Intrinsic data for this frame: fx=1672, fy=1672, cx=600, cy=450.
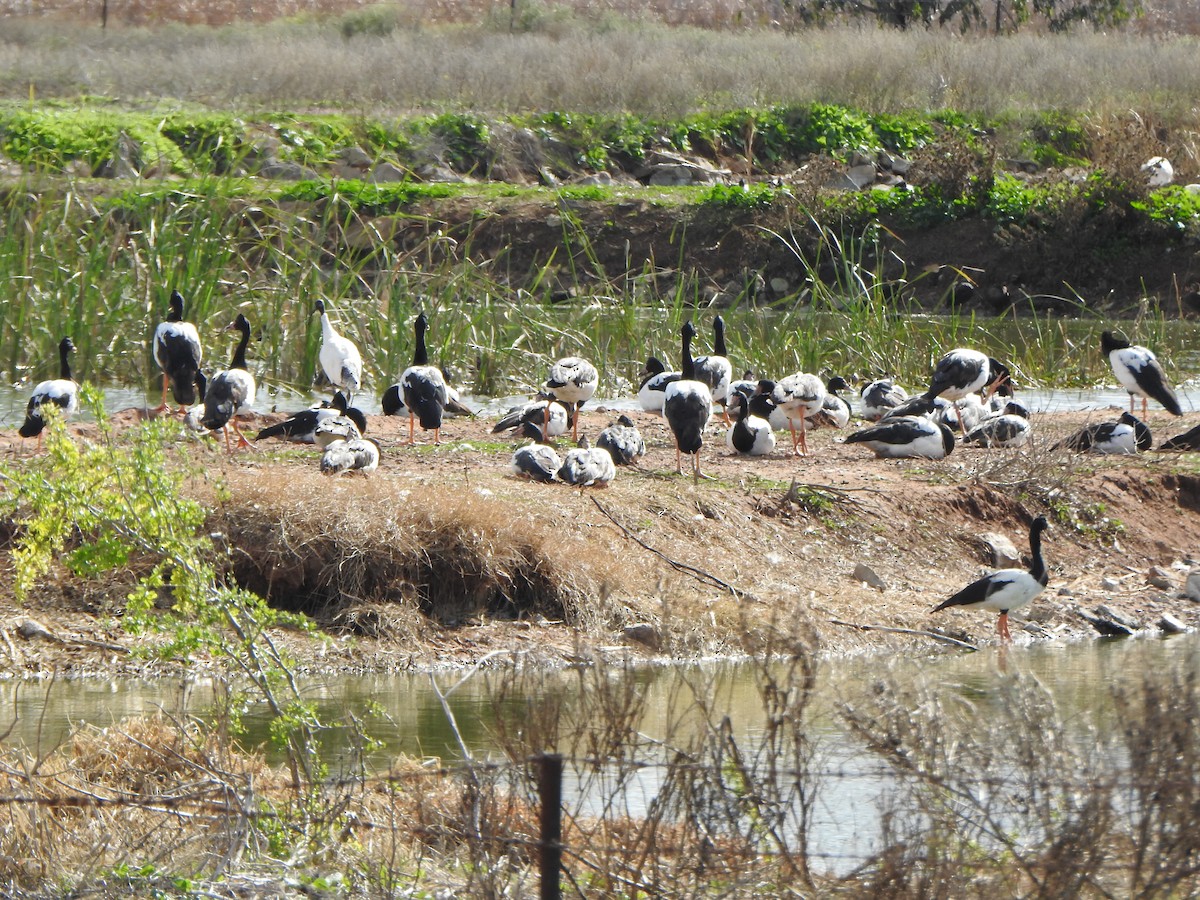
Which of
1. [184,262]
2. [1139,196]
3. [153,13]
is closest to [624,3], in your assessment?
[153,13]

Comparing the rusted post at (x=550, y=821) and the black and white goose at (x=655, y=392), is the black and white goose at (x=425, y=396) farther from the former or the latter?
the rusted post at (x=550, y=821)

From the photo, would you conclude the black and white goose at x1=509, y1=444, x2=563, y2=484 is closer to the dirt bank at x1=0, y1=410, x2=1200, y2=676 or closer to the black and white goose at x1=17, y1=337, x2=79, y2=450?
the dirt bank at x1=0, y1=410, x2=1200, y2=676

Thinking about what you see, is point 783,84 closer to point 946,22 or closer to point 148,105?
point 946,22

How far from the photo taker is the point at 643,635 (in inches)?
386

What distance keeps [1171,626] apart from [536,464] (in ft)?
14.0

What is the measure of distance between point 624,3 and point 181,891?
181ft

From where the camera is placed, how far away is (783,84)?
36.5 meters

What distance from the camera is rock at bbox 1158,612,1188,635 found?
1061cm

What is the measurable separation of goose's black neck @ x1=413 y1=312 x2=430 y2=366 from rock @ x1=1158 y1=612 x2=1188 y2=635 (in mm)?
6411

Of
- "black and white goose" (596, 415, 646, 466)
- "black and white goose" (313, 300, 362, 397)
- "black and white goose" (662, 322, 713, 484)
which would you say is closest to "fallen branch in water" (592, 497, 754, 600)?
"black and white goose" (662, 322, 713, 484)

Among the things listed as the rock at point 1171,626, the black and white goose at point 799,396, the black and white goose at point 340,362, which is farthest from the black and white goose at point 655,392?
the rock at point 1171,626

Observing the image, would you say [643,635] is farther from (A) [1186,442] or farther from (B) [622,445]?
(A) [1186,442]

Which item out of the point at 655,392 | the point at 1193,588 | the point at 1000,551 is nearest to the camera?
the point at 1193,588

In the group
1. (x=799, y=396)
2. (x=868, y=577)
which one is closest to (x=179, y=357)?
(x=799, y=396)
